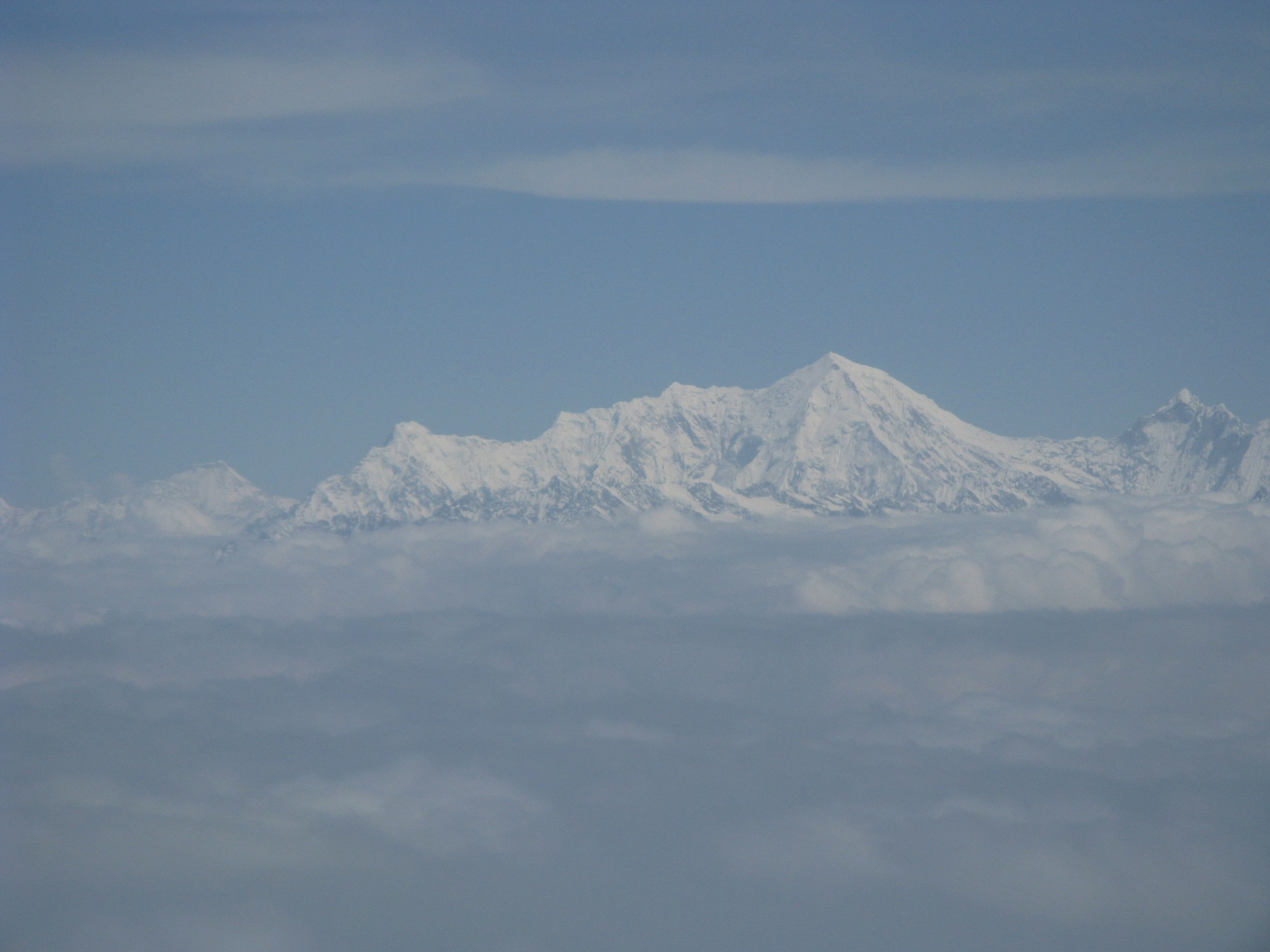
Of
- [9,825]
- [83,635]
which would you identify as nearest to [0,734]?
[9,825]

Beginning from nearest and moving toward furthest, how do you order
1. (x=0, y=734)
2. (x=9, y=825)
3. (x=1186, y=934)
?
1. (x=0, y=734)
2. (x=9, y=825)
3. (x=1186, y=934)

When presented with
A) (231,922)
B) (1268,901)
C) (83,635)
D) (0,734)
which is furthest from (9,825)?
(1268,901)

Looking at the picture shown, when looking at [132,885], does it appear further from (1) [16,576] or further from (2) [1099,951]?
(2) [1099,951]

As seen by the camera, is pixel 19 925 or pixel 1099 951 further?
pixel 1099 951

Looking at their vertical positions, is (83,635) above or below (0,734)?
above

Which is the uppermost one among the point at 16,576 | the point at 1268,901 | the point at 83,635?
the point at 83,635

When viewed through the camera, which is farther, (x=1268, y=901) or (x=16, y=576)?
(x=1268, y=901)

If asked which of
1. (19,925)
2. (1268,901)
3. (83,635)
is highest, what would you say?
(83,635)

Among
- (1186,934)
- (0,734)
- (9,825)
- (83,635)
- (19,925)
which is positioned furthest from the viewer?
(1186,934)

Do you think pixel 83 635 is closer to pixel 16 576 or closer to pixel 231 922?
pixel 231 922
